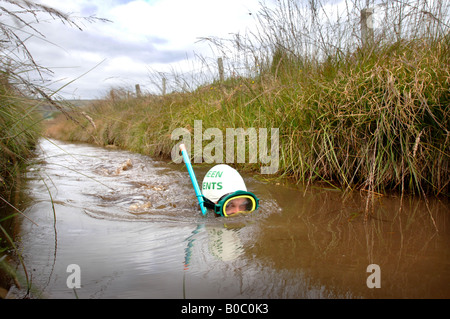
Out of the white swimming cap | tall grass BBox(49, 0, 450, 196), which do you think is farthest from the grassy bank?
the white swimming cap

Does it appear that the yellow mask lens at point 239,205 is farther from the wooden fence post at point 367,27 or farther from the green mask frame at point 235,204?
the wooden fence post at point 367,27

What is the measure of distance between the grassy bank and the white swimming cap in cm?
119

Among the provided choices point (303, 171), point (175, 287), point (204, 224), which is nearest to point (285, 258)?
point (175, 287)

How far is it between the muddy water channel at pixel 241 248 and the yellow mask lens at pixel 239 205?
0.10 m

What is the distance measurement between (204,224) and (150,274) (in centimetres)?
104

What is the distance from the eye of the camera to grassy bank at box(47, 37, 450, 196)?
3252mm


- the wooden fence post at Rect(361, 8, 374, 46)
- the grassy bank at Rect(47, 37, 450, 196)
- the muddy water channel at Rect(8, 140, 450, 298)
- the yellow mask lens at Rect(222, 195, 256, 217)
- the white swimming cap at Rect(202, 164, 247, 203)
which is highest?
the wooden fence post at Rect(361, 8, 374, 46)

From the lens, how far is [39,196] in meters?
3.61

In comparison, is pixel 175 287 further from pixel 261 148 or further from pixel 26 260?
pixel 261 148

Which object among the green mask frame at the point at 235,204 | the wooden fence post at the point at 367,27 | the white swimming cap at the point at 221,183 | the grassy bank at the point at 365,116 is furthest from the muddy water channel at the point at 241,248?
the wooden fence post at the point at 367,27

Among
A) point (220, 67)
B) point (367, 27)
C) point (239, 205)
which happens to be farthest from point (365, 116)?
point (220, 67)

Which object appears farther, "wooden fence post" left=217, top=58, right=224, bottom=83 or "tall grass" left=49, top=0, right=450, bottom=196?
"wooden fence post" left=217, top=58, right=224, bottom=83

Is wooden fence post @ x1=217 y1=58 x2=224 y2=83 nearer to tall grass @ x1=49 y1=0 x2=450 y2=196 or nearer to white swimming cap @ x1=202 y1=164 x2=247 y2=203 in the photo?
tall grass @ x1=49 y1=0 x2=450 y2=196
